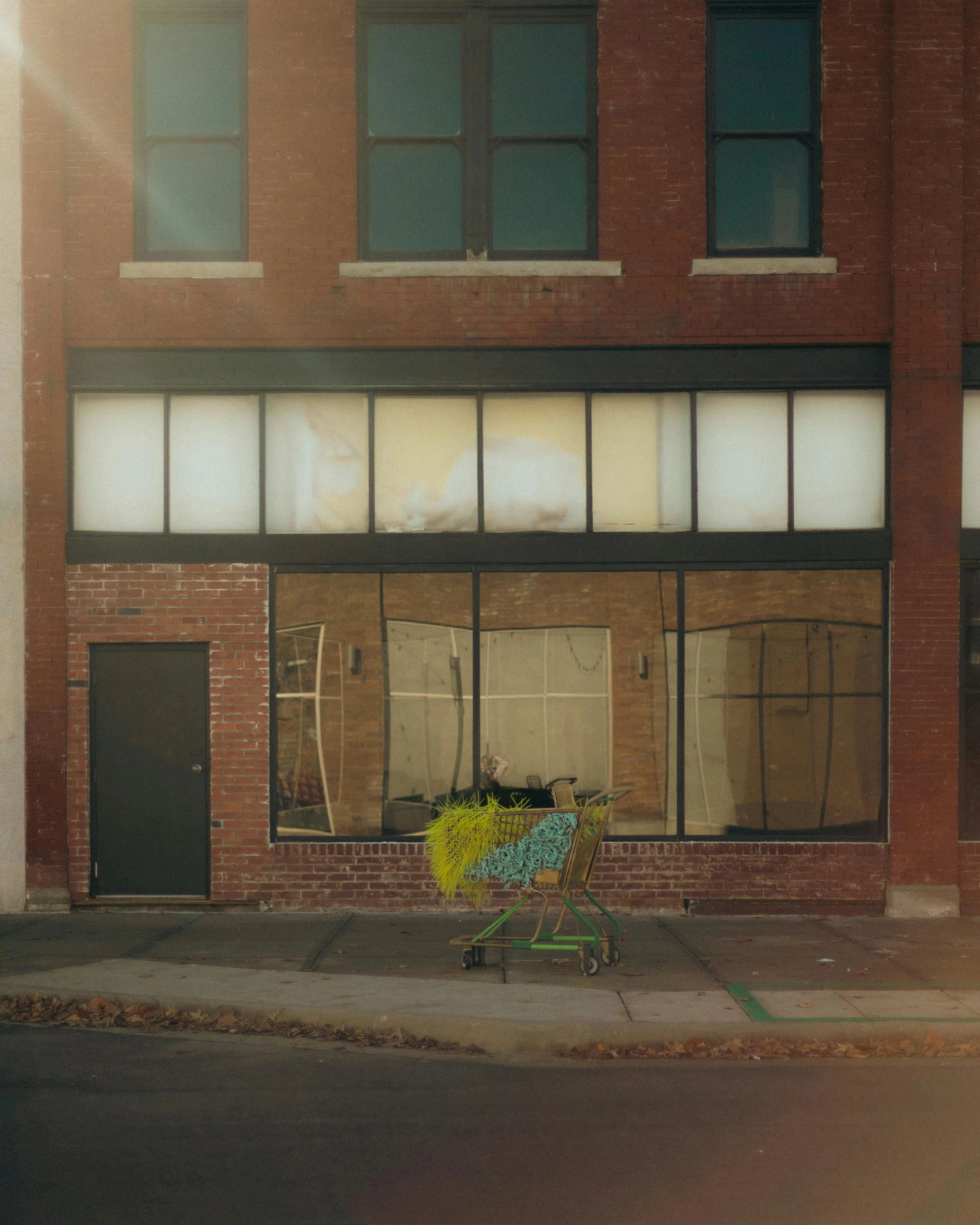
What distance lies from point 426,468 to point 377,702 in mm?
2207

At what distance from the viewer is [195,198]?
500 inches

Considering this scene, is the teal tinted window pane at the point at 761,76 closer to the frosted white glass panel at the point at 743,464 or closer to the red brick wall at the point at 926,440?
the red brick wall at the point at 926,440

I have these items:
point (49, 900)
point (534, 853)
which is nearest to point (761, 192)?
point (534, 853)

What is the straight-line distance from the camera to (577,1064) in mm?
7480

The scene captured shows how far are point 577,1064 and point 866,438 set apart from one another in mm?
7070

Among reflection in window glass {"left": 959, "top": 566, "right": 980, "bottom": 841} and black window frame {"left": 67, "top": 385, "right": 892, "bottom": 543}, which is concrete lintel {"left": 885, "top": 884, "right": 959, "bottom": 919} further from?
black window frame {"left": 67, "top": 385, "right": 892, "bottom": 543}

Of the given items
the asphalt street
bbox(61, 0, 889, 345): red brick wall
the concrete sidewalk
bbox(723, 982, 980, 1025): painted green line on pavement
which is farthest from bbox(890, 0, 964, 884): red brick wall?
the asphalt street

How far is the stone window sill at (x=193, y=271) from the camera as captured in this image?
1243cm

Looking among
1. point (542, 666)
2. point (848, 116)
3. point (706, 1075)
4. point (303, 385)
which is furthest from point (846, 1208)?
point (848, 116)

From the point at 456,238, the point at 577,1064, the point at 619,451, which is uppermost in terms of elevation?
the point at 456,238

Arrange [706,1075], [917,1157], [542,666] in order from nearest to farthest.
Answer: [917,1157]
[706,1075]
[542,666]

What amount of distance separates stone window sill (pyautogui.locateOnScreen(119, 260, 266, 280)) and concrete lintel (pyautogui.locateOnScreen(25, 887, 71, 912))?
18.6 feet

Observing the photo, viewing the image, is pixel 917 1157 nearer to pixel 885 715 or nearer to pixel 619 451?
pixel 885 715

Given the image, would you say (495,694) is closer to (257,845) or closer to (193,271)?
(257,845)
